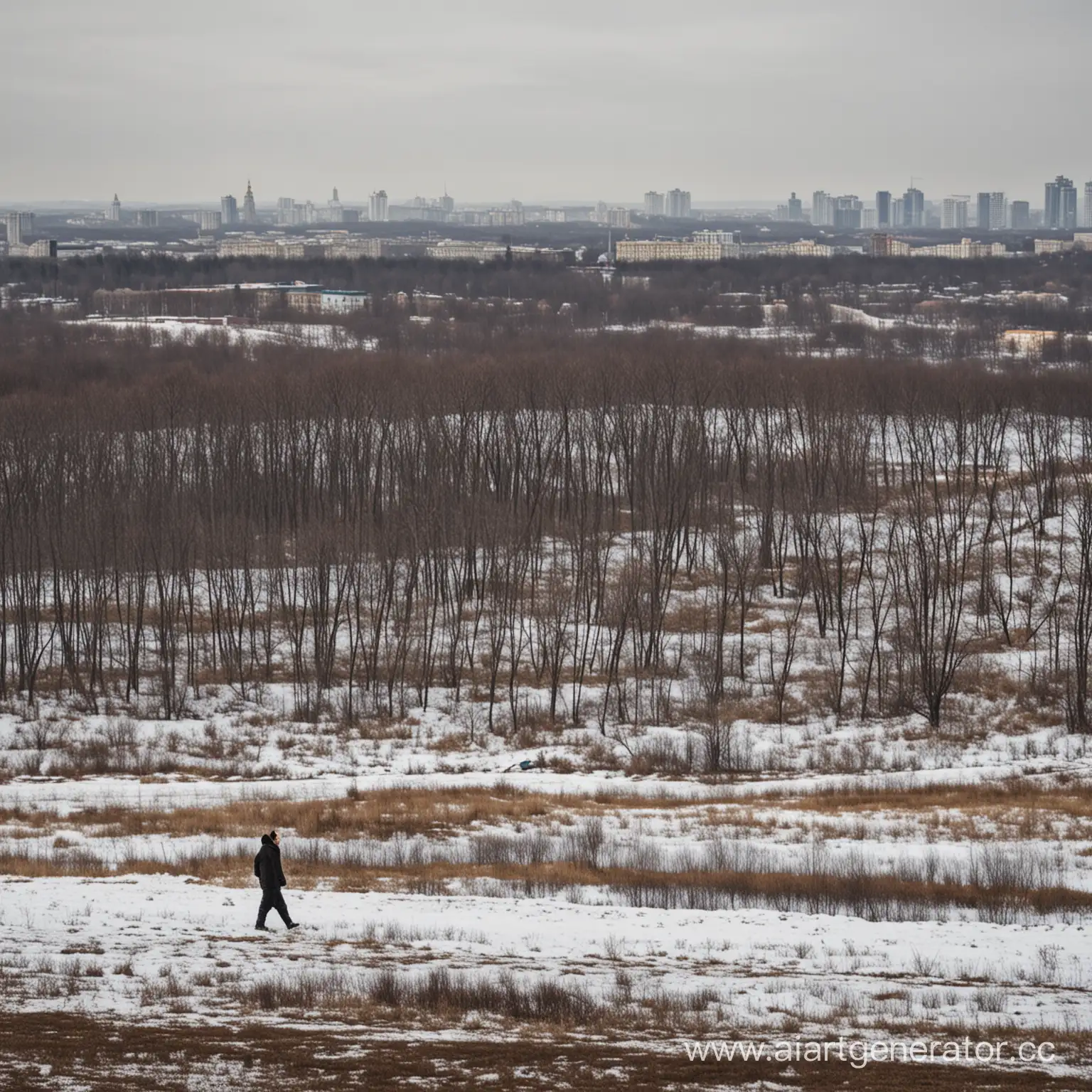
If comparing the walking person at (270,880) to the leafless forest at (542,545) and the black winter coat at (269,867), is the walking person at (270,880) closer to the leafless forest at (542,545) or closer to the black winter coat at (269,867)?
the black winter coat at (269,867)

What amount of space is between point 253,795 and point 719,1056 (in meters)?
17.8

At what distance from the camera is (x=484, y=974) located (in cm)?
1578

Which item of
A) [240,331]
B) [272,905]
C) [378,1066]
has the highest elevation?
[240,331]

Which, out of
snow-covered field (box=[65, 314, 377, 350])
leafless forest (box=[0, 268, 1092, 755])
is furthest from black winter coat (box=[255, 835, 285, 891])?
snow-covered field (box=[65, 314, 377, 350])

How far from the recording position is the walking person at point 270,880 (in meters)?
17.1

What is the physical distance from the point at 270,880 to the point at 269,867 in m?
0.21

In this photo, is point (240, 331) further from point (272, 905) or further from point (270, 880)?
point (270, 880)

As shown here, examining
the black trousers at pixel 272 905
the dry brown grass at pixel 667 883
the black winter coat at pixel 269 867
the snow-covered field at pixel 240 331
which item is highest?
the snow-covered field at pixel 240 331

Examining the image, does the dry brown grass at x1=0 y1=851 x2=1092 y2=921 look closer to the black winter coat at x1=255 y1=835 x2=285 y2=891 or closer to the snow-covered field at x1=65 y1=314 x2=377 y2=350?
the black winter coat at x1=255 y1=835 x2=285 y2=891

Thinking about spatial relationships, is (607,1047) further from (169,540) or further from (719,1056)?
(169,540)

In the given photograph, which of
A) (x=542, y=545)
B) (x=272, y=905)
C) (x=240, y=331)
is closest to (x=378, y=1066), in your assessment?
(x=272, y=905)

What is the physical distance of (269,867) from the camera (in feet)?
56.2

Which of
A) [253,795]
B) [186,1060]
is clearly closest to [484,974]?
[186,1060]

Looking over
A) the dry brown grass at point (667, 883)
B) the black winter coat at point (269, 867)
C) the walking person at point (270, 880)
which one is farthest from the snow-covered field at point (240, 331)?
the black winter coat at point (269, 867)
